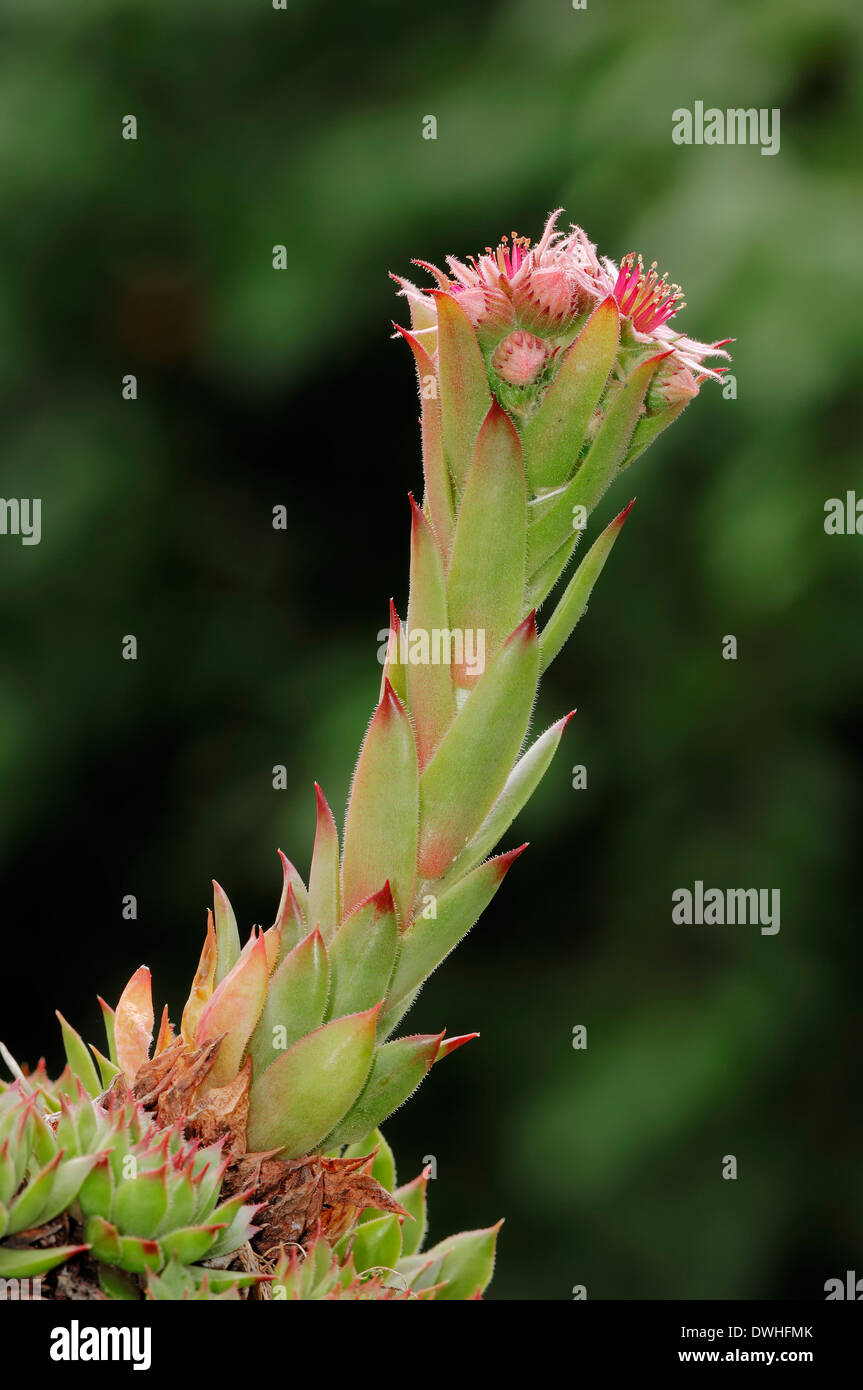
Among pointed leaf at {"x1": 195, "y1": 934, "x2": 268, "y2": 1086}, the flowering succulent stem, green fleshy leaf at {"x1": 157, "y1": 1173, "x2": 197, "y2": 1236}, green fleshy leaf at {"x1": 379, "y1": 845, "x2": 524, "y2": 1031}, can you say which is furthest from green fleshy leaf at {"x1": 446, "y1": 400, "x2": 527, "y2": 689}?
green fleshy leaf at {"x1": 157, "y1": 1173, "x2": 197, "y2": 1236}

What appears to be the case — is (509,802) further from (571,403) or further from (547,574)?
(571,403)

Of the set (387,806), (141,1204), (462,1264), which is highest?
(387,806)

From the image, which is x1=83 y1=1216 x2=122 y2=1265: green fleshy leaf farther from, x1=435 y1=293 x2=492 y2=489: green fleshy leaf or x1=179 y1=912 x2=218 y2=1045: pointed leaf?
x1=435 y1=293 x2=492 y2=489: green fleshy leaf

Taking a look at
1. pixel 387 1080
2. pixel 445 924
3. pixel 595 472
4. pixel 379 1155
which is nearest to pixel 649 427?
pixel 595 472

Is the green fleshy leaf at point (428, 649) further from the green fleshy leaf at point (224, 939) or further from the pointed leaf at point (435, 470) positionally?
the green fleshy leaf at point (224, 939)

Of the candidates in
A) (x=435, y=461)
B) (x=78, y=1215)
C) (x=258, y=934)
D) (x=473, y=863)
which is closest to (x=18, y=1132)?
(x=78, y=1215)
